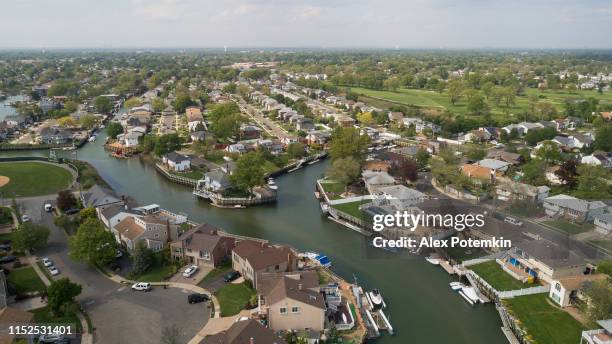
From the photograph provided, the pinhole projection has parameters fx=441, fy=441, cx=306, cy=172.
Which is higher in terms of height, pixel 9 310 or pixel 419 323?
pixel 9 310

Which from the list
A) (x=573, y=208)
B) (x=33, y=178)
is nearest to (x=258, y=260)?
(x=573, y=208)

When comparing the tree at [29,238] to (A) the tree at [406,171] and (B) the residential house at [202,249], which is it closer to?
(B) the residential house at [202,249]

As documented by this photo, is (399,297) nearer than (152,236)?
Yes

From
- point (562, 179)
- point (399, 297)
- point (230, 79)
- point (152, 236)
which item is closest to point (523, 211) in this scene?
point (562, 179)

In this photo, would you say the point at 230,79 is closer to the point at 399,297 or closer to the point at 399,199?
the point at 399,199

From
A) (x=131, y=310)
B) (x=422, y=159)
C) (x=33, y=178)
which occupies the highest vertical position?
(x=422, y=159)

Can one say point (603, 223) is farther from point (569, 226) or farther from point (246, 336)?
point (246, 336)

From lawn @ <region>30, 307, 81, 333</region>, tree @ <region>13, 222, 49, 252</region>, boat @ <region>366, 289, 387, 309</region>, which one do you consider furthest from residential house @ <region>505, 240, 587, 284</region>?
tree @ <region>13, 222, 49, 252</region>
